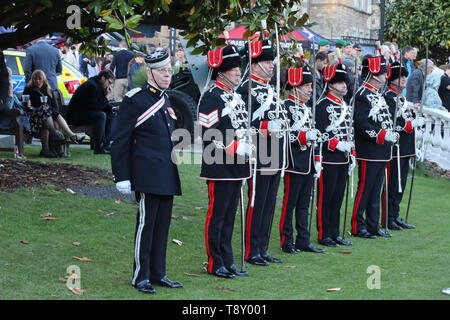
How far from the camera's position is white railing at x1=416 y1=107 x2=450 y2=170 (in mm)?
16219

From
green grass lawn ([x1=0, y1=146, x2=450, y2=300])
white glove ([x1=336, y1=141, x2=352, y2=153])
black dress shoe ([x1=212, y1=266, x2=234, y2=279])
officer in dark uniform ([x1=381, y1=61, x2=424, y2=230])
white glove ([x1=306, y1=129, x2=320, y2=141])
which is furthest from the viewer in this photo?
officer in dark uniform ([x1=381, y1=61, x2=424, y2=230])

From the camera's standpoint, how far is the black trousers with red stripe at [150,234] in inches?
270

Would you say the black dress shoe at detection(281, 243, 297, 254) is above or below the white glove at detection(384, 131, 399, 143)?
below

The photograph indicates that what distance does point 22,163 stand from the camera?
12531 mm

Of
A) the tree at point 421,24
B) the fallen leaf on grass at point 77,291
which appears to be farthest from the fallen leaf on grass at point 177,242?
the tree at point 421,24

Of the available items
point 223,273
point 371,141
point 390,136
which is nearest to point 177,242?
point 223,273

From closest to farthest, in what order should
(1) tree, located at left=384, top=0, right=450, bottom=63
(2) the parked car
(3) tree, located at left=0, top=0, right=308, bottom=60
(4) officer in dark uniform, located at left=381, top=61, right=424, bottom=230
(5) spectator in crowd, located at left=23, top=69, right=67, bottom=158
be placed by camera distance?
(3) tree, located at left=0, top=0, right=308, bottom=60, (4) officer in dark uniform, located at left=381, top=61, right=424, bottom=230, (5) spectator in crowd, located at left=23, top=69, right=67, bottom=158, (2) the parked car, (1) tree, located at left=384, top=0, right=450, bottom=63

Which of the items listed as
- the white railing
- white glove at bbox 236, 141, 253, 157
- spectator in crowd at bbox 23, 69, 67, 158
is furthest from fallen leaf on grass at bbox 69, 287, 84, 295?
the white railing

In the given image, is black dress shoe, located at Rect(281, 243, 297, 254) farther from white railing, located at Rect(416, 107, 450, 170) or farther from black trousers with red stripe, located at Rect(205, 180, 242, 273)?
white railing, located at Rect(416, 107, 450, 170)

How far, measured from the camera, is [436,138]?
16609 millimetres

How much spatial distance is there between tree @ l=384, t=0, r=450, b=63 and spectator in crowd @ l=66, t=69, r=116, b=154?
31.5 feet

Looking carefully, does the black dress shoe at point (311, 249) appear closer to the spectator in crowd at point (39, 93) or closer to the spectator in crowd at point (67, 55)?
the spectator in crowd at point (39, 93)

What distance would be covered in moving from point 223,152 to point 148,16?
101 inches

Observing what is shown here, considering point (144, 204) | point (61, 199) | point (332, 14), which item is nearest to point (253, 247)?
point (144, 204)
